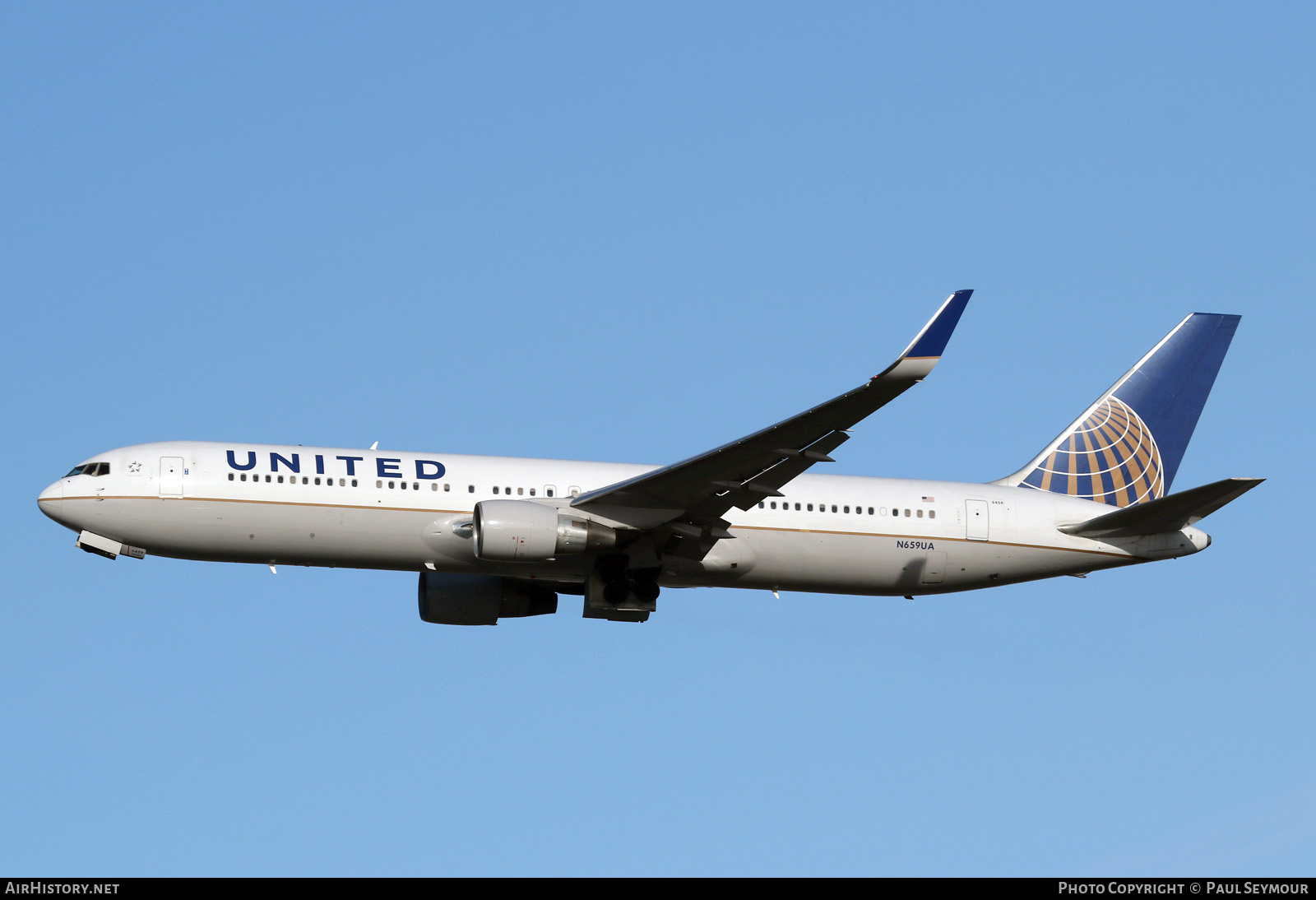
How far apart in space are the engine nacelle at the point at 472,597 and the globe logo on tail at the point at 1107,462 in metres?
13.4

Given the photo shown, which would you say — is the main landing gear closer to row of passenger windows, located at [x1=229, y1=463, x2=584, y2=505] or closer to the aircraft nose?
row of passenger windows, located at [x1=229, y1=463, x2=584, y2=505]

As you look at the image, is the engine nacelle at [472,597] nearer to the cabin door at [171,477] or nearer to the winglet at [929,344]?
the cabin door at [171,477]

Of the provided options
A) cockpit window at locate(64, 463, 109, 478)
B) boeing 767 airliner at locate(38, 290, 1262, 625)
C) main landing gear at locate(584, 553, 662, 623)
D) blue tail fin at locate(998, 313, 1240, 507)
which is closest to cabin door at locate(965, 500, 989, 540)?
boeing 767 airliner at locate(38, 290, 1262, 625)

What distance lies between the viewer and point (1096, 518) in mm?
38312

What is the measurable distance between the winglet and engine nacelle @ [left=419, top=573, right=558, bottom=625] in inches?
524

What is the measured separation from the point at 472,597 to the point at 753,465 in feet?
28.5

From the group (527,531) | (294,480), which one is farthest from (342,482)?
(527,531)

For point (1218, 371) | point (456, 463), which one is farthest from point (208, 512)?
point (1218, 371)

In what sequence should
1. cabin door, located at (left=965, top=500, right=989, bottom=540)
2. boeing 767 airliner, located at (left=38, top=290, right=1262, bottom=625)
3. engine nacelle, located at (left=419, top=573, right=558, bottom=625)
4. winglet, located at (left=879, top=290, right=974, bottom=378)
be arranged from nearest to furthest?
1. winglet, located at (left=879, top=290, right=974, bottom=378)
2. boeing 767 airliner, located at (left=38, top=290, right=1262, bottom=625)
3. cabin door, located at (left=965, top=500, right=989, bottom=540)
4. engine nacelle, located at (left=419, top=573, right=558, bottom=625)

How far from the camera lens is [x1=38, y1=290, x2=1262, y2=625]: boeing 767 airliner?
3409 centimetres

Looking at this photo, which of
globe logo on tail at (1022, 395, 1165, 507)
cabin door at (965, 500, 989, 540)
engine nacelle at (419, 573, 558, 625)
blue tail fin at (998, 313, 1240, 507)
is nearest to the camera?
cabin door at (965, 500, 989, 540)

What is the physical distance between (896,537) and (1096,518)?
5171 mm

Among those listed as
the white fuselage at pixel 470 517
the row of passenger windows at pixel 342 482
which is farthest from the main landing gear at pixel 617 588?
the row of passenger windows at pixel 342 482
